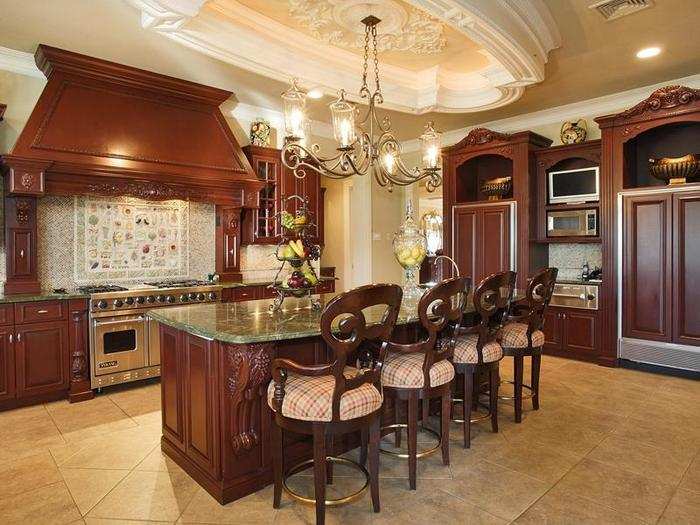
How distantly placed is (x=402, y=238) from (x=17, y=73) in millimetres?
3544

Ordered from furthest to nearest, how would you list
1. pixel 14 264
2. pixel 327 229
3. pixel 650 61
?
pixel 327 229
pixel 650 61
pixel 14 264

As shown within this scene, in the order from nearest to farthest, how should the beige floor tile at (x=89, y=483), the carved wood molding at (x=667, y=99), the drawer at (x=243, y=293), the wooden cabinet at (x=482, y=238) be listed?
the beige floor tile at (x=89, y=483)
the carved wood molding at (x=667, y=99)
the drawer at (x=243, y=293)
the wooden cabinet at (x=482, y=238)

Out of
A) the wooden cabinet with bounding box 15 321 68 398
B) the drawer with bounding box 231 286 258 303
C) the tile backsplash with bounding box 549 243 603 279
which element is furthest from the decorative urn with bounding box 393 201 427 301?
the tile backsplash with bounding box 549 243 603 279

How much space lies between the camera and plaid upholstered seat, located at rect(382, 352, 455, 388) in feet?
7.75

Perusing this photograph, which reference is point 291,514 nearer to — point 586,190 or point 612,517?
point 612,517

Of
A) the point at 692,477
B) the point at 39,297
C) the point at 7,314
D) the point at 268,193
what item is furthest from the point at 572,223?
the point at 7,314

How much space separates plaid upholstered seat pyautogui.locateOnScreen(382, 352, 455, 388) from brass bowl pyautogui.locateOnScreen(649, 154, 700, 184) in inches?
138

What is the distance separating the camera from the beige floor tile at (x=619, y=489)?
7.32 feet

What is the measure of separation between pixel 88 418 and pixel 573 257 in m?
5.21

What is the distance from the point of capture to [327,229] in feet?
27.9

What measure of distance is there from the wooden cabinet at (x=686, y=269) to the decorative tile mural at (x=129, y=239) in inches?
191

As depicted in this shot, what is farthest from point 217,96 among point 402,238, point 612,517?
point 612,517

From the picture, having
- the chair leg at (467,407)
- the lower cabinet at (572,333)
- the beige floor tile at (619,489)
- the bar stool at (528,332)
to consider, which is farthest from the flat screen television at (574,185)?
the beige floor tile at (619,489)

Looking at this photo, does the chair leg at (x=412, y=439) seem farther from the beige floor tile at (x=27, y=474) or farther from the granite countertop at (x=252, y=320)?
the beige floor tile at (x=27, y=474)
